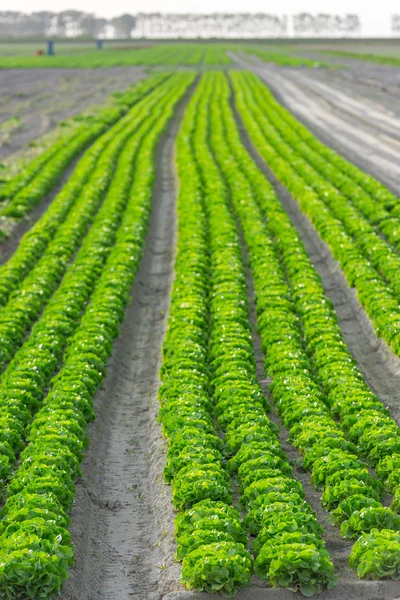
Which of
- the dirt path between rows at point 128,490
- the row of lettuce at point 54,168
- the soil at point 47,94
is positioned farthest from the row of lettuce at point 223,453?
the soil at point 47,94

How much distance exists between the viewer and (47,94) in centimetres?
7194

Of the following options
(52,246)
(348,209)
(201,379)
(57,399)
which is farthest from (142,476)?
(348,209)

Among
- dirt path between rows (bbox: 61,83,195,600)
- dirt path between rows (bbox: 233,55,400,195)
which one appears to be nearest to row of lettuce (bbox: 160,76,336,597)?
dirt path between rows (bbox: 61,83,195,600)

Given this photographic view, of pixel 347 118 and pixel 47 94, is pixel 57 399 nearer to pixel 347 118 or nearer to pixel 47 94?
pixel 347 118

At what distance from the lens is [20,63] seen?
364 feet

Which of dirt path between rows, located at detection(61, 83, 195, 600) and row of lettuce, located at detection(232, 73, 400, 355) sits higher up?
row of lettuce, located at detection(232, 73, 400, 355)

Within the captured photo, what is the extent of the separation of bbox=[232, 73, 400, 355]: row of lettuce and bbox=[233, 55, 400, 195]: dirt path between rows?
1.66 m

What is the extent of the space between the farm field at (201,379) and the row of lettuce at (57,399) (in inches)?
1.6

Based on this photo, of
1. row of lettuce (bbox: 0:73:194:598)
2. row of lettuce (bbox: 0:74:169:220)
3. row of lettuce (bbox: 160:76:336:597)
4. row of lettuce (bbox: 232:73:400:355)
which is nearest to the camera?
row of lettuce (bbox: 160:76:336:597)

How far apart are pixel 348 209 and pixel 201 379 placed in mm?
13126

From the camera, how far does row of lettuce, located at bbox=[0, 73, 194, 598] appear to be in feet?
34.3

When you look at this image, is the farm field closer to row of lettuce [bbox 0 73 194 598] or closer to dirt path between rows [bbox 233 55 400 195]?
row of lettuce [bbox 0 73 194 598]

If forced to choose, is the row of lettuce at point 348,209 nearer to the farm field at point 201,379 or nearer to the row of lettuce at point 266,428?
the farm field at point 201,379

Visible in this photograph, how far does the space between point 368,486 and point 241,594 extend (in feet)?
8.85
